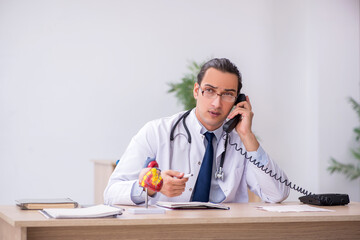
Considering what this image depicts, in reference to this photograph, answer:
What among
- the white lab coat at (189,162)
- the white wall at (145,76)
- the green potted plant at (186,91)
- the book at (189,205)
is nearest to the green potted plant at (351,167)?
the white wall at (145,76)

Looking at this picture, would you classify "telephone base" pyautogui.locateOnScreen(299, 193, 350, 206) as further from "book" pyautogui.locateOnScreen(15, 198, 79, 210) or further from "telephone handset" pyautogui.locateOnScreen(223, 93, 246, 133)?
"book" pyautogui.locateOnScreen(15, 198, 79, 210)

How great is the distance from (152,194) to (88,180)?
111 inches

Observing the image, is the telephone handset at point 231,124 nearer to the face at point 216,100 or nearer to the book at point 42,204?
the face at point 216,100

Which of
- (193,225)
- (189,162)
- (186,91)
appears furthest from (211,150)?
(186,91)

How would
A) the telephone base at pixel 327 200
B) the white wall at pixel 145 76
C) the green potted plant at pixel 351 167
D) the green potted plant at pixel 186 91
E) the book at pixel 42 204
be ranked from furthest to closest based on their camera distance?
the green potted plant at pixel 351 167 < the white wall at pixel 145 76 < the green potted plant at pixel 186 91 < the telephone base at pixel 327 200 < the book at pixel 42 204

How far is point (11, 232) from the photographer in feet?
5.75

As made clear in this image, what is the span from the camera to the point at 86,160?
4879 mm

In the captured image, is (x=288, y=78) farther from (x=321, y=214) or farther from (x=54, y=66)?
(x=321, y=214)

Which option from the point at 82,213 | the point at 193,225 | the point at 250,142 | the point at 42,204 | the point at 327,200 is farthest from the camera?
the point at 250,142

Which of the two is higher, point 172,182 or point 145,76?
point 145,76

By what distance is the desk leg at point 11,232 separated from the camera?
1.60 m

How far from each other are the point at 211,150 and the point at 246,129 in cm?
21

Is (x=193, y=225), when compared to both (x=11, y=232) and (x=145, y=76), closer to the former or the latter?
(x=11, y=232)

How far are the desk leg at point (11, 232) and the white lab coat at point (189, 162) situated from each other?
572mm
